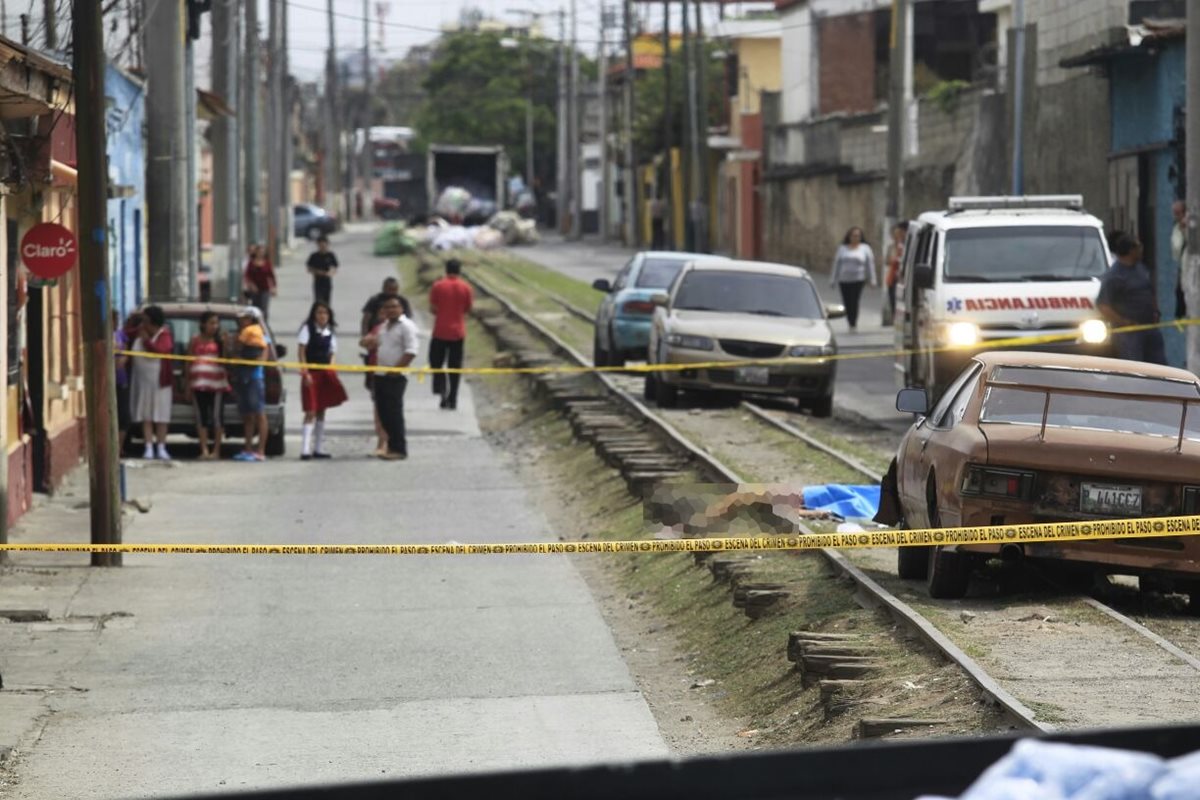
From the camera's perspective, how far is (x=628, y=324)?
28.3m

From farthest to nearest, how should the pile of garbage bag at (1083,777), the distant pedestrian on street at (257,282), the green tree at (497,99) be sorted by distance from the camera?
the green tree at (497,99)
the distant pedestrian on street at (257,282)
the pile of garbage bag at (1083,777)

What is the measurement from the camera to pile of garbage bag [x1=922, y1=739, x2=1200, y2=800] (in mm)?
3023

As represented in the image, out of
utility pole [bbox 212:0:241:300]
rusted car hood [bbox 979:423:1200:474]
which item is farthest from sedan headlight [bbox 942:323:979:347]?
utility pole [bbox 212:0:241:300]

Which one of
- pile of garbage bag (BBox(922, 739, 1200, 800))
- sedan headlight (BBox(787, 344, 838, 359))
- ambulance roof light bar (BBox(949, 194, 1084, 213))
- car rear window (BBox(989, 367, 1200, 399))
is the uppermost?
ambulance roof light bar (BBox(949, 194, 1084, 213))

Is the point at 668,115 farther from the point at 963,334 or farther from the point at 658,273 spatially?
the point at 963,334

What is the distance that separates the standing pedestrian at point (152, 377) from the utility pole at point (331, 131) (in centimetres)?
7836

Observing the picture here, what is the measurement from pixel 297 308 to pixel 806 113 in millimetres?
21873

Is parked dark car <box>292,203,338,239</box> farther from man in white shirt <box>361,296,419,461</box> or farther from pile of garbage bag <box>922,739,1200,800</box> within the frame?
pile of garbage bag <box>922,739,1200,800</box>

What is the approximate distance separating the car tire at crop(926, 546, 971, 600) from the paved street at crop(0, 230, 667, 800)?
1699 millimetres

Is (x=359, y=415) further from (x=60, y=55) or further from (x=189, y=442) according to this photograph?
(x=60, y=55)

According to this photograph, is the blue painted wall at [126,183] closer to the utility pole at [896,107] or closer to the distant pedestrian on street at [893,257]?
the distant pedestrian on street at [893,257]

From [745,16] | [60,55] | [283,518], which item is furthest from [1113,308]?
[745,16]

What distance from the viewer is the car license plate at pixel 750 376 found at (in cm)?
2395

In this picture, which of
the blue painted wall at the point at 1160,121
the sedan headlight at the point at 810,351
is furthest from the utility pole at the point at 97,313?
the blue painted wall at the point at 1160,121
